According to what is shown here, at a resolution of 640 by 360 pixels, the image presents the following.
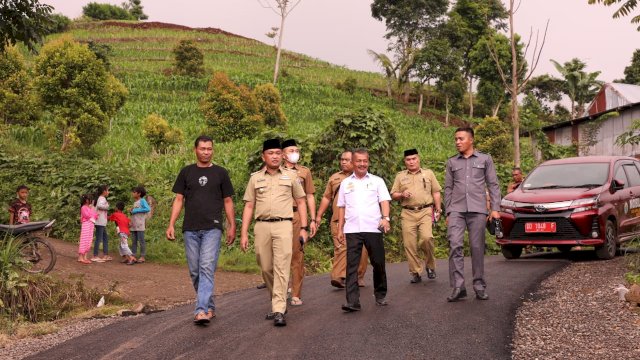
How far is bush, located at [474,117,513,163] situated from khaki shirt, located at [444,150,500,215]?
1285 inches

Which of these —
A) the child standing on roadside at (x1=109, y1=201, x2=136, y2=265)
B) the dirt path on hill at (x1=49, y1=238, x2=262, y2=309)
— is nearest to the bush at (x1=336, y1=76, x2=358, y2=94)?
the dirt path on hill at (x1=49, y1=238, x2=262, y2=309)

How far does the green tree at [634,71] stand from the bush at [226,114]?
4275 centimetres

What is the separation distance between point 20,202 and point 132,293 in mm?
3989

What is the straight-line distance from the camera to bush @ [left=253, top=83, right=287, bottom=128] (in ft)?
134

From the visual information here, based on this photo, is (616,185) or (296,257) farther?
(616,185)

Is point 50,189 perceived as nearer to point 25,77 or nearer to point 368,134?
point 368,134

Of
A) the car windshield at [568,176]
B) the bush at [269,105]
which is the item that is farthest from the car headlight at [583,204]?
the bush at [269,105]

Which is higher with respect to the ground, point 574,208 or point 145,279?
point 574,208

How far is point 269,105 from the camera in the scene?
41.1 m

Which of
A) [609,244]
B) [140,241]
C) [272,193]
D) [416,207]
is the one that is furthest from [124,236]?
[609,244]

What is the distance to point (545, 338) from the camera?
23.0 ft

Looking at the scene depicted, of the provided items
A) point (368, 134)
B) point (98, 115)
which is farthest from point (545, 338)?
point (98, 115)

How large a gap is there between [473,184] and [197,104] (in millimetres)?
41216

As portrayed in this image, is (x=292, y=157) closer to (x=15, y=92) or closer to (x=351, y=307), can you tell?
(x=351, y=307)
